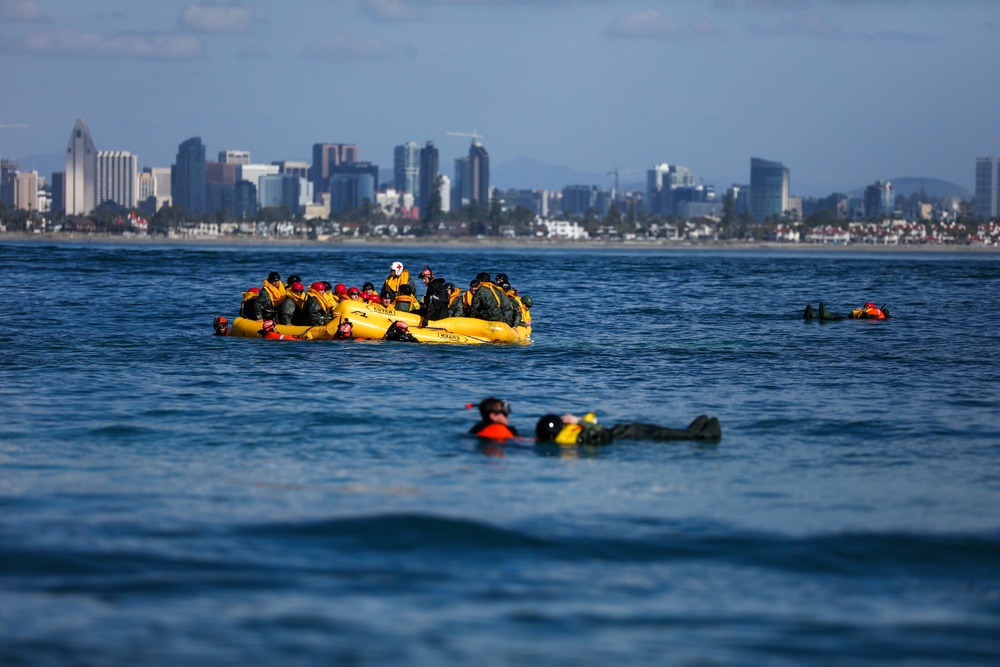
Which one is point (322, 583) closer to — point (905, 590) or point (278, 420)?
point (905, 590)

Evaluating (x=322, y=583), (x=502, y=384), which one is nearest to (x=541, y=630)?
(x=322, y=583)

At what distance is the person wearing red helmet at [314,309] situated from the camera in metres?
30.1

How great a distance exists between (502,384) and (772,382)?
5261 millimetres

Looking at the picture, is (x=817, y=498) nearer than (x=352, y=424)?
Yes

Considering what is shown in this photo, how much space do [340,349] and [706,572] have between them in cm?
1895

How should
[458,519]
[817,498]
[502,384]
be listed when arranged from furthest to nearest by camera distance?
1. [502,384]
2. [817,498]
3. [458,519]

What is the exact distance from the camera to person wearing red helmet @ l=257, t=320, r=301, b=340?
30266 millimetres

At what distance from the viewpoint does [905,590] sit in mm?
10609

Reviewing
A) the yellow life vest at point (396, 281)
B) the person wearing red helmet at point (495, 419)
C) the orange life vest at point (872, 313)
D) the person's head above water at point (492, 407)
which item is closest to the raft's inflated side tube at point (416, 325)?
the yellow life vest at point (396, 281)

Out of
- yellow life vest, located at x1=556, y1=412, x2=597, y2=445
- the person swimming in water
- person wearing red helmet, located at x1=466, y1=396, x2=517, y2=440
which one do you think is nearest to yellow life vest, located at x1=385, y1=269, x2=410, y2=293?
the person swimming in water

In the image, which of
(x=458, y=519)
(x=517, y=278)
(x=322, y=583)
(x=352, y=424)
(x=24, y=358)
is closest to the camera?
(x=322, y=583)

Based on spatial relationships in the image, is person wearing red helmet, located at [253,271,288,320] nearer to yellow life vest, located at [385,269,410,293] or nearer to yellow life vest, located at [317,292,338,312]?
yellow life vest, located at [317,292,338,312]

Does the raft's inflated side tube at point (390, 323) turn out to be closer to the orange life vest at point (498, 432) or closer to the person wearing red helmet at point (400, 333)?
the person wearing red helmet at point (400, 333)

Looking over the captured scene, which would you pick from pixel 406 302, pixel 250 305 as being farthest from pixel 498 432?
pixel 250 305
